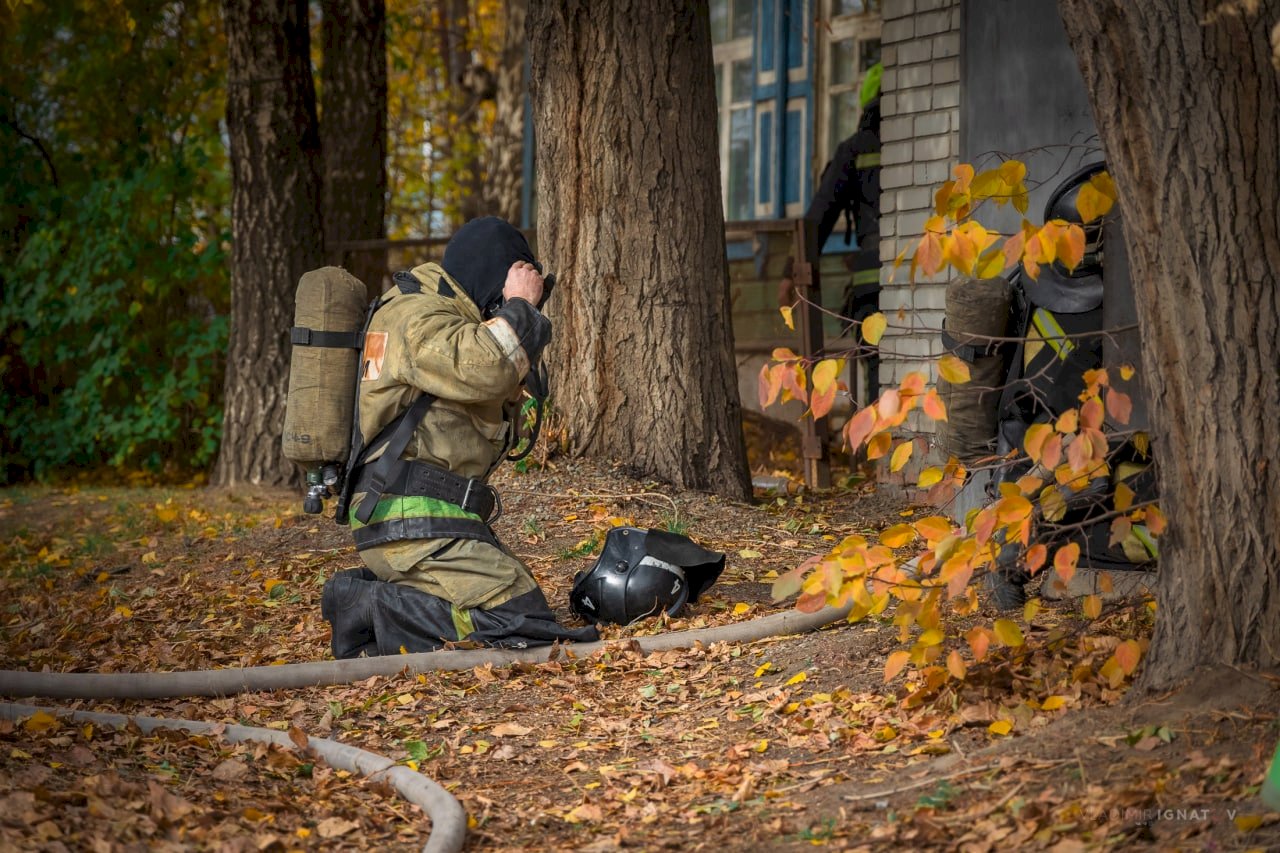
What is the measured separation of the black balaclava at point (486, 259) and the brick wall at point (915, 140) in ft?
12.2

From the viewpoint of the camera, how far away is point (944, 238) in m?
3.66

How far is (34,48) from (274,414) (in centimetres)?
635

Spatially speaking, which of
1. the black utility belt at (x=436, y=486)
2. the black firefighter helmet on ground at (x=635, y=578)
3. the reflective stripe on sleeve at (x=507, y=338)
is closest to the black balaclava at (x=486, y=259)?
the reflective stripe on sleeve at (x=507, y=338)

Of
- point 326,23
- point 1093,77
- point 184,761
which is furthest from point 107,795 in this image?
point 326,23

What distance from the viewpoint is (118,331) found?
12523 millimetres

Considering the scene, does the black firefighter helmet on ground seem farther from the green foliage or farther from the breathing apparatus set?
the green foliage

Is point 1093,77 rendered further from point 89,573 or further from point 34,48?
point 34,48

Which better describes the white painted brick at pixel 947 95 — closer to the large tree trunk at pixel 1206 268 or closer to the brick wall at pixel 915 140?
the brick wall at pixel 915 140

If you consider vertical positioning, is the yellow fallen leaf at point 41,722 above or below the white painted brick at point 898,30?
below

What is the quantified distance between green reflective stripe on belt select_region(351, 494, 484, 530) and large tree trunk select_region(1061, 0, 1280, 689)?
260cm

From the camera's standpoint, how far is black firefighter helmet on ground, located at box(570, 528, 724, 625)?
555cm

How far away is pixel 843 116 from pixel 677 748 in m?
9.66

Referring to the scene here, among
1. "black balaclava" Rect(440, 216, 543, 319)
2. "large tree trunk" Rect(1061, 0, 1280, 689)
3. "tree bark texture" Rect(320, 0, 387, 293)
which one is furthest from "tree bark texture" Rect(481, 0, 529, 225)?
"large tree trunk" Rect(1061, 0, 1280, 689)

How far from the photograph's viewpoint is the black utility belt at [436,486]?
5113 mm
